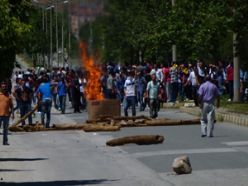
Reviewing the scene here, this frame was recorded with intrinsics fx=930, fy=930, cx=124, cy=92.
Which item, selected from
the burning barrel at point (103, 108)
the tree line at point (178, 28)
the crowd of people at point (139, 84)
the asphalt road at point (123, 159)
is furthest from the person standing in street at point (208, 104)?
the crowd of people at point (139, 84)

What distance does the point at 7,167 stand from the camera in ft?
62.2

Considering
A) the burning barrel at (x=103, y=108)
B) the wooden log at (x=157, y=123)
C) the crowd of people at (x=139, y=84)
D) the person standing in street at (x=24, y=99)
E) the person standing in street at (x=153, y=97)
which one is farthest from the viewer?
the crowd of people at (x=139, y=84)

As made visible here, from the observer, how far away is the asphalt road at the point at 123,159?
1602 centimetres

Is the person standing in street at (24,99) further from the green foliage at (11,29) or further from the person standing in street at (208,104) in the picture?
the green foliage at (11,29)

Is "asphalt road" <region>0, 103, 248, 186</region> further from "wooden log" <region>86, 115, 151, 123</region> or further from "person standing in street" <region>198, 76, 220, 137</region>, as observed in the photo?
"wooden log" <region>86, 115, 151, 123</region>

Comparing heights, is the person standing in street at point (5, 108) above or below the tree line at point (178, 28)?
below

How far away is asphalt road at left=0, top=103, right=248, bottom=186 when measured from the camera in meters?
16.0

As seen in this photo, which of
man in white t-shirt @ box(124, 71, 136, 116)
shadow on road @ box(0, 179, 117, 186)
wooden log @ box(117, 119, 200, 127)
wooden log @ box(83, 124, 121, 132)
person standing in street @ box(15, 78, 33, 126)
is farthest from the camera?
man in white t-shirt @ box(124, 71, 136, 116)

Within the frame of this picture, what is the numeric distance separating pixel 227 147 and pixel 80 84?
878 inches

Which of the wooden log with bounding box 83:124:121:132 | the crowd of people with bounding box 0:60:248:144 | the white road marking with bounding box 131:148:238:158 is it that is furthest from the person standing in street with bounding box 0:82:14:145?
the crowd of people with bounding box 0:60:248:144

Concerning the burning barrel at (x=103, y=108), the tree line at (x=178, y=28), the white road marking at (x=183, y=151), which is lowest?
the white road marking at (x=183, y=151)

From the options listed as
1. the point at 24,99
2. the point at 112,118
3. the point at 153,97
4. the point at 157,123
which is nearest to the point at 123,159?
the point at 157,123

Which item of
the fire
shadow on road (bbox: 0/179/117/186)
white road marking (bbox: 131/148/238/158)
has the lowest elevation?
shadow on road (bbox: 0/179/117/186)

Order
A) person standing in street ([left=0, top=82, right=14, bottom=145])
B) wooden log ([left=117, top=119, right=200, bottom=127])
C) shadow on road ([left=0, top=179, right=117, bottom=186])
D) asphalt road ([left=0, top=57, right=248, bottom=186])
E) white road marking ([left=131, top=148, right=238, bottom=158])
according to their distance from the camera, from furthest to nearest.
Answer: wooden log ([left=117, top=119, right=200, bottom=127]), person standing in street ([left=0, top=82, right=14, bottom=145]), white road marking ([left=131, top=148, right=238, bottom=158]), asphalt road ([left=0, top=57, right=248, bottom=186]), shadow on road ([left=0, top=179, right=117, bottom=186])
